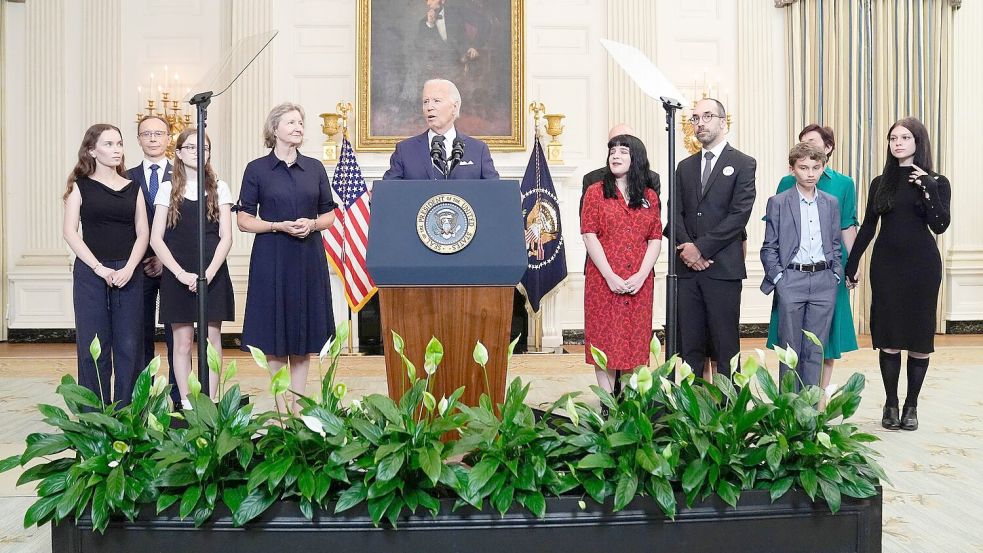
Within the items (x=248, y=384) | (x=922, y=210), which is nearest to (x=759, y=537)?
(x=922, y=210)

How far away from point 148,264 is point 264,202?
95 cm

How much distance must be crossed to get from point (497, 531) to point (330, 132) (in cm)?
626

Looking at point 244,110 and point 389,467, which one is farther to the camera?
point 244,110

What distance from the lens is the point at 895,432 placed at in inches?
169

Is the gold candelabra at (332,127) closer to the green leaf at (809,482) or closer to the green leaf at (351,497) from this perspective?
the green leaf at (351,497)

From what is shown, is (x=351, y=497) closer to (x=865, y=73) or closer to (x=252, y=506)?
(x=252, y=506)

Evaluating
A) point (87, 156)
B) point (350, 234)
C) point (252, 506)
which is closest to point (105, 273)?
point (87, 156)

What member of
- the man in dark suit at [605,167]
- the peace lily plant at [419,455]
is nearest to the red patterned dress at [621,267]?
the man in dark suit at [605,167]

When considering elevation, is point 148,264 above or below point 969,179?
below

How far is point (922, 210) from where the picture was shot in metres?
4.14

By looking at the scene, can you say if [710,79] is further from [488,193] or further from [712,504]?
[712,504]

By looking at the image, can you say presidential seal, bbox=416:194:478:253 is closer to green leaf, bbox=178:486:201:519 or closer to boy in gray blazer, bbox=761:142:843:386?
green leaf, bbox=178:486:201:519

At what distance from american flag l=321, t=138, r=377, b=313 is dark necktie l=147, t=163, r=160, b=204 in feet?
5.79

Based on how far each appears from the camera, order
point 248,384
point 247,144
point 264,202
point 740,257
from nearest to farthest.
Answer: point 264,202
point 740,257
point 248,384
point 247,144
